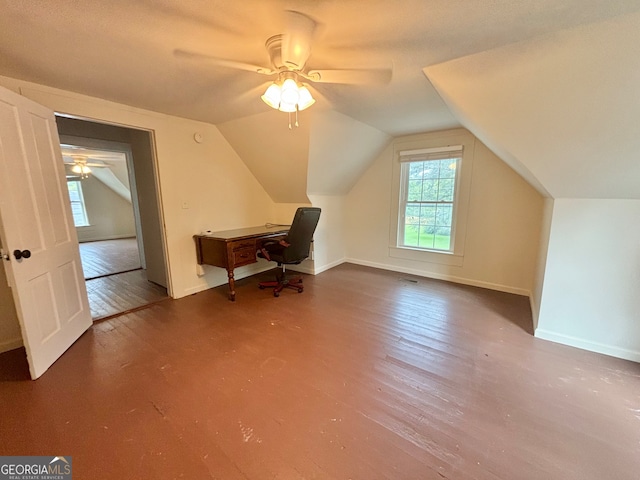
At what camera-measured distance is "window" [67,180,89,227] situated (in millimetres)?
7473

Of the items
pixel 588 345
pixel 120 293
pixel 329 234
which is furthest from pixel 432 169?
pixel 120 293

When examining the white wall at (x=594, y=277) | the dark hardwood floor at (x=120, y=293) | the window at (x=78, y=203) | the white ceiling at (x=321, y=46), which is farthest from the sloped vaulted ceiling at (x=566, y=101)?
the window at (x=78, y=203)

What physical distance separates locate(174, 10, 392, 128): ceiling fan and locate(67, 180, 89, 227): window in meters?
8.44

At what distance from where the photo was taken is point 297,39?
1.47 meters

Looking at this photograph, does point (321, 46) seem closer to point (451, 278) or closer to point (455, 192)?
point (455, 192)

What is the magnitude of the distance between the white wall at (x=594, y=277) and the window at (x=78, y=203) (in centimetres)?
1056

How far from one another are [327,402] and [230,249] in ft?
6.86

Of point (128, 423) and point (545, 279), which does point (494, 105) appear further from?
point (128, 423)

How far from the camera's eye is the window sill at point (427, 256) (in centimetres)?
383

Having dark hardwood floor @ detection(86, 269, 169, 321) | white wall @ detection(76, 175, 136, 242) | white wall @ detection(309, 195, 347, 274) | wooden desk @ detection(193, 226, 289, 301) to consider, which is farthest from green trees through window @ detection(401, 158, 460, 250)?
white wall @ detection(76, 175, 136, 242)

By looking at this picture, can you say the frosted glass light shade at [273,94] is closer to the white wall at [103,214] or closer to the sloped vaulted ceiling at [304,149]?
the sloped vaulted ceiling at [304,149]

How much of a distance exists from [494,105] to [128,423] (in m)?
3.16

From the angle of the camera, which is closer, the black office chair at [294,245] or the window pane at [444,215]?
the black office chair at [294,245]

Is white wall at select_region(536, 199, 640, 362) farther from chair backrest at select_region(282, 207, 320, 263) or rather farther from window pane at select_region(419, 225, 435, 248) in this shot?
chair backrest at select_region(282, 207, 320, 263)
